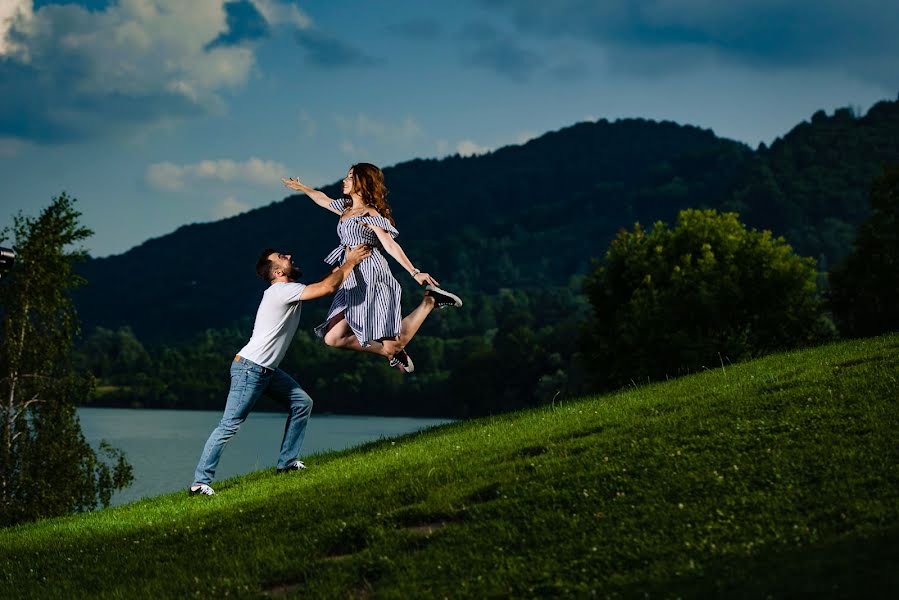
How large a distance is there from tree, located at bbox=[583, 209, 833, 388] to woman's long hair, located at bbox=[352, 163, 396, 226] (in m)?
35.6

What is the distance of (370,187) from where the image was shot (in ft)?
49.8

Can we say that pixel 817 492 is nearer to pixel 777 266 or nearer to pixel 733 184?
pixel 777 266

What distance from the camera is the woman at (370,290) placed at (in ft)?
48.9

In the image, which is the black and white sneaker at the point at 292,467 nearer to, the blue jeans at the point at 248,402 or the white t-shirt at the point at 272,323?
the blue jeans at the point at 248,402

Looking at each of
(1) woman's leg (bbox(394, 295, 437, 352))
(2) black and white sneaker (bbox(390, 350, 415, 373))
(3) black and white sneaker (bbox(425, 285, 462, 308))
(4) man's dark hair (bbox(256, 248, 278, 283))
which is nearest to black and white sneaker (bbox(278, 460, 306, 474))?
(2) black and white sneaker (bbox(390, 350, 415, 373))

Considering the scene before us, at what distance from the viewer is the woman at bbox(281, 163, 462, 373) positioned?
1491 cm

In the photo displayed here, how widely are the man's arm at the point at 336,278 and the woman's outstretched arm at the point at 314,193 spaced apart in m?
1.32

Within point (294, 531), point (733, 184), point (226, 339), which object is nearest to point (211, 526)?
point (294, 531)

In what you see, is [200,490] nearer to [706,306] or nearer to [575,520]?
[575,520]

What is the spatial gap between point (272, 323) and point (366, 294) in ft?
5.35

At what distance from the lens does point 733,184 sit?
615ft

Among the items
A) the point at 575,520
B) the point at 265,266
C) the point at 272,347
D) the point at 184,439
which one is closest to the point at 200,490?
A: the point at 272,347

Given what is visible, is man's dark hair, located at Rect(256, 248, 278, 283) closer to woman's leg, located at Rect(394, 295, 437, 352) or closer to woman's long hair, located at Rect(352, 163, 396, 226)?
woman's long hair, located at Rect(352, 163, 396, 226)

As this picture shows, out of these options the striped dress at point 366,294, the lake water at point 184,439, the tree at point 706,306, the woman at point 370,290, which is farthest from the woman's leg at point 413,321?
the tree at point 706,306
